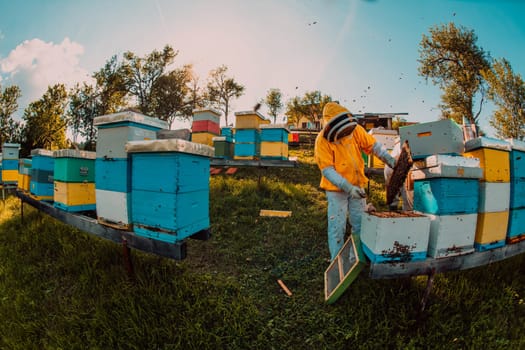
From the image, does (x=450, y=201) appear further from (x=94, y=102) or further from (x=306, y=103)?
(x=306, y=103)

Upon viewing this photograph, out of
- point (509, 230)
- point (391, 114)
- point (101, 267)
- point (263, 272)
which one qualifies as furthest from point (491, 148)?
point (391, 114)

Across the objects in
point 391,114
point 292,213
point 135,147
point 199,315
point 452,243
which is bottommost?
point 199,315

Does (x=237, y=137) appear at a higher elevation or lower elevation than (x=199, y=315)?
higher

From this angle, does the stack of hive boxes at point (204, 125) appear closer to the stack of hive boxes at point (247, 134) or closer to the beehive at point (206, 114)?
the beehive at point (206, 114)

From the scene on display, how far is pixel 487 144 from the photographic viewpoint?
2.09m

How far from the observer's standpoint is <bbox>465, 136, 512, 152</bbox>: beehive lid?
→ 2.09m

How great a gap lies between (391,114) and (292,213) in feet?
36.6

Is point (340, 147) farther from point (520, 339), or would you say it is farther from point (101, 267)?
point (101, 267)

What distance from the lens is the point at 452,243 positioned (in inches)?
75.2

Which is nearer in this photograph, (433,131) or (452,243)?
(452,243)

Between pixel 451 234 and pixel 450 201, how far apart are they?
279mm

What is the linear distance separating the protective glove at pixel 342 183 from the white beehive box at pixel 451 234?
684 millimetres

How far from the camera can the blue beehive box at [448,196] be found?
6.06 ft

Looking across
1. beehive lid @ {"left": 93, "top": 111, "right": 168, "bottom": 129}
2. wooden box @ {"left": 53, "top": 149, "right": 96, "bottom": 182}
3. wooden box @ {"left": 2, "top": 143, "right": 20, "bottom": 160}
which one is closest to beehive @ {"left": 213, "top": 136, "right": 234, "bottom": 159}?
wooden box @ {"left": 53, "top": 149, "right": 96, "bottom": 182}
